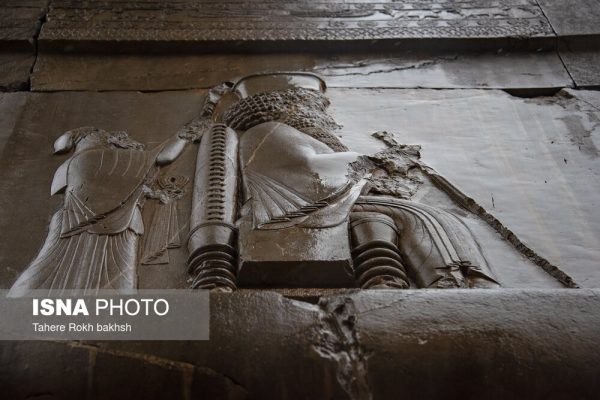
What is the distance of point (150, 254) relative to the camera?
249 cm

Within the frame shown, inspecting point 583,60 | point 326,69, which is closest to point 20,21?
point 326,69

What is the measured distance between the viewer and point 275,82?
145 inches

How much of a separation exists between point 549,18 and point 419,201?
233cm

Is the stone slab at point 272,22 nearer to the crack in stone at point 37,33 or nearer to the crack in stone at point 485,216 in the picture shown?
the crack in stone at point 37,33

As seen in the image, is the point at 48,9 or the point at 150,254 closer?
the point at 150,254

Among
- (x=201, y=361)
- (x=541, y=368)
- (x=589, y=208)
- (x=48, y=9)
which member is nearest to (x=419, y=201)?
(x=589, y=208)

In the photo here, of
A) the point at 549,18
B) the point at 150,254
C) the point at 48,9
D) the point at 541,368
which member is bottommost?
the point at 541,368

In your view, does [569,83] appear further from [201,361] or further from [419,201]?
[201,361]

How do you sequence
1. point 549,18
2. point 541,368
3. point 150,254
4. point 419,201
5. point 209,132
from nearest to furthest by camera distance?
point 541,368
point 150,254
point 419,201
point 209,132
point 549,18

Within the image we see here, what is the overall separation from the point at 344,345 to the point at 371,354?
3.4 inches

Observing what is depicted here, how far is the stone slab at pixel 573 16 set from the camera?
13.8 feet

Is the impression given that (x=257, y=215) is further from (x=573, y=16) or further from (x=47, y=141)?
(x=573, y=16)

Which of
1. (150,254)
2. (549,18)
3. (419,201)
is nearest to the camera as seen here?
(150,254)

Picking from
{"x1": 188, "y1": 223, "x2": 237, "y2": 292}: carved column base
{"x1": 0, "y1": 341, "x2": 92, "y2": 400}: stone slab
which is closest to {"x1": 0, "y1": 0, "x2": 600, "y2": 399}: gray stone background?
{"x1": 0, "y1": 341, "x2": 92, "y2": 400}: stone slab
